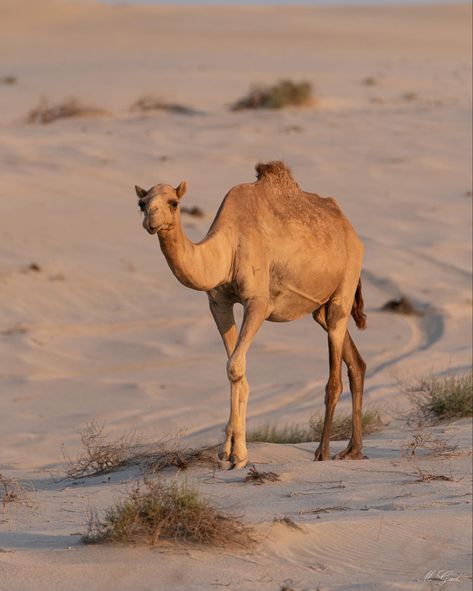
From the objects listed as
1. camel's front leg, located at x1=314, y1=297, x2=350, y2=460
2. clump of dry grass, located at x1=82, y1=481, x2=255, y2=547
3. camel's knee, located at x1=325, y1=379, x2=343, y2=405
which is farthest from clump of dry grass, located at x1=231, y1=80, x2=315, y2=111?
clump of dry grass, located at x1=82, y1=481, x2=255, y2=547

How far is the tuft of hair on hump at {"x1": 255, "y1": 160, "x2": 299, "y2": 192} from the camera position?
9.13 meters

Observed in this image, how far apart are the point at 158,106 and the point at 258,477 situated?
21671 mm

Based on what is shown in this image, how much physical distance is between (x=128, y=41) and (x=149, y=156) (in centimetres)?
3460

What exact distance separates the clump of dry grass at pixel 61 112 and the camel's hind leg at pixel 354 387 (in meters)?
17.6

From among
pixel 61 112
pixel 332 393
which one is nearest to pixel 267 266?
pixel 332 393

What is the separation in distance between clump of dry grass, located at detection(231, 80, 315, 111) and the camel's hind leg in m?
18.7

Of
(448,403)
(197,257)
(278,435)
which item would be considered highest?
(197,257)

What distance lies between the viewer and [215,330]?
50.2 feet

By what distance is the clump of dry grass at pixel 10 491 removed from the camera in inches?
286

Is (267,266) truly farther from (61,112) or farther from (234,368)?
(61,112)

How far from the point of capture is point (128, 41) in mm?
55781

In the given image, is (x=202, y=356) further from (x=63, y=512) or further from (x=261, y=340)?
(x=63, y=512)

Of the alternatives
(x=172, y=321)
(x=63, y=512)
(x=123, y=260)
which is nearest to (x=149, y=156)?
(x=123, y=260)

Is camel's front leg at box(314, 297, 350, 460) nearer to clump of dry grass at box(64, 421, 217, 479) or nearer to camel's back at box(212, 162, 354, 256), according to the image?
camel's back at box(212, 162, 354, 256)
